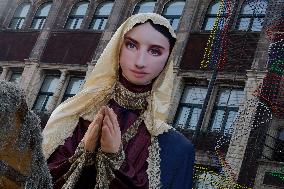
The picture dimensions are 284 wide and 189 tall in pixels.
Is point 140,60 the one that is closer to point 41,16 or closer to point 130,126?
point 130,126

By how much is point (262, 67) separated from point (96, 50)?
18.7 feet

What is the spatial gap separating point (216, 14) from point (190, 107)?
3.15m

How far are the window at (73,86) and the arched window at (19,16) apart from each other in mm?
4006

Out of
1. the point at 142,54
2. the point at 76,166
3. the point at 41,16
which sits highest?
the point at 41,16

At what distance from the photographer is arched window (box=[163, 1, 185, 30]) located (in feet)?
52.9

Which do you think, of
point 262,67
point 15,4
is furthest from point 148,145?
point 15,4

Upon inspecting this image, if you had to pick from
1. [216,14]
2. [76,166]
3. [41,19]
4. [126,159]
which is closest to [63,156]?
[76,166]

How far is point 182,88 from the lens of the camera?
14797 mm

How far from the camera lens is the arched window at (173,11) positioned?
16.1 meters

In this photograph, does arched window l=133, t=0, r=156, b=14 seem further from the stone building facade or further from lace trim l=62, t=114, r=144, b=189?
lace trim l=62, t=114, r=144, b=189

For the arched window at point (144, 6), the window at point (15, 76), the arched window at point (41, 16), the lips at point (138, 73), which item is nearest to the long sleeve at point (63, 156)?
the lips at point (138, 73)

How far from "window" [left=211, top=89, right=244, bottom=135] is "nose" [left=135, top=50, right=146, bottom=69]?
34.5 ft

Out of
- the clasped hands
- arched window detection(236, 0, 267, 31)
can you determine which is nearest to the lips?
the clasped hands

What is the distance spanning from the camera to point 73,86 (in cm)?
1678
